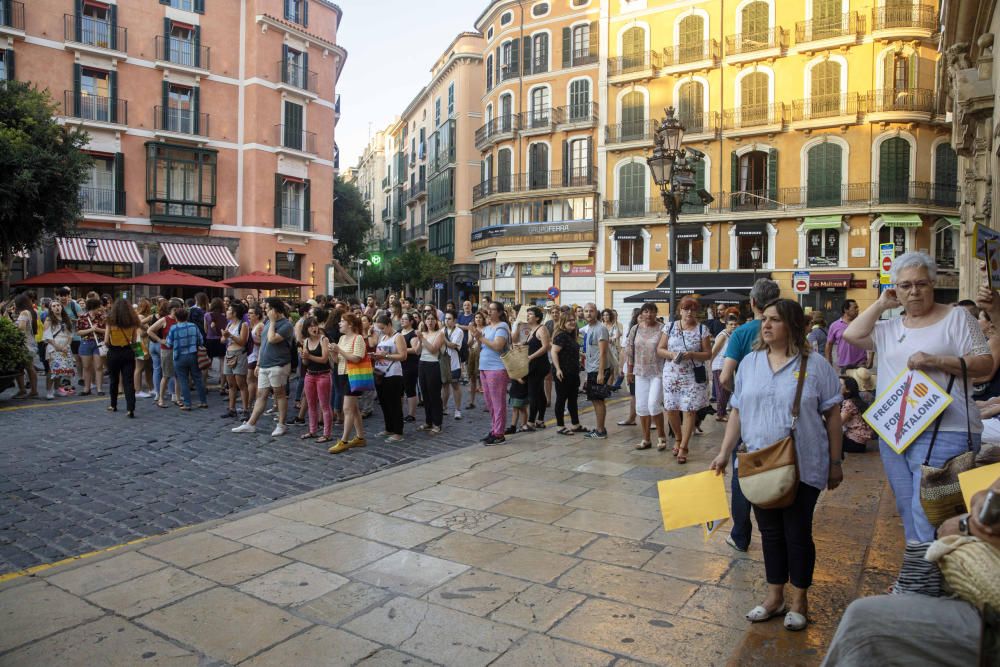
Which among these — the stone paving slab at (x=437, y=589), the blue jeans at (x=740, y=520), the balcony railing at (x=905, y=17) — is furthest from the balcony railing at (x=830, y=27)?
the blue jeans at (x=740, y=520)

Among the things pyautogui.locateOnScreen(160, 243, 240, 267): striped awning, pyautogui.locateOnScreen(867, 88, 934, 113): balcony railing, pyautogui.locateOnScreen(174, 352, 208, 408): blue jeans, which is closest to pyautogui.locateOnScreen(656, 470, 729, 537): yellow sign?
pyautogui.locateOnScreen(174, 352, 208, 408): blue jeans

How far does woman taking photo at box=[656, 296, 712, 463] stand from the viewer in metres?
7.55

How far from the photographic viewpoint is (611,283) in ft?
124

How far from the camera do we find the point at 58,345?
40.4 ft

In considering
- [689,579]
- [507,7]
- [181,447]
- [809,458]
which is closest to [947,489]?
[809,458]

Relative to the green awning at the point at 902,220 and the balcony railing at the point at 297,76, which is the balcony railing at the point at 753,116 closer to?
the green awning at the point at 902,220

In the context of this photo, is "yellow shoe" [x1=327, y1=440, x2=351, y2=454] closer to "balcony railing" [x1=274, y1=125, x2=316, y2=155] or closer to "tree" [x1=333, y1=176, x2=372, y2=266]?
"balcony railing" [x1=274, y1=125, x2=316, y2=155]

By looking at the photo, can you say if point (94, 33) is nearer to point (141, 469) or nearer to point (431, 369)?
point (431, 369)

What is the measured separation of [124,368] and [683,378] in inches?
323

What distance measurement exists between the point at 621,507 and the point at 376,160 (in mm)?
85935

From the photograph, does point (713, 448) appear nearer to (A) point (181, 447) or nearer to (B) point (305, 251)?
(A) point (181, 447)

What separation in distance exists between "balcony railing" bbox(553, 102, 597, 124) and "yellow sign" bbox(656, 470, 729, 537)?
37.5 m

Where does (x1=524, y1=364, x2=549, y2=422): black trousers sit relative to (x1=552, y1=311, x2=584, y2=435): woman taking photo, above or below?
below

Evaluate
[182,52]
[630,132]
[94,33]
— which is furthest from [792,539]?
[630,132]
